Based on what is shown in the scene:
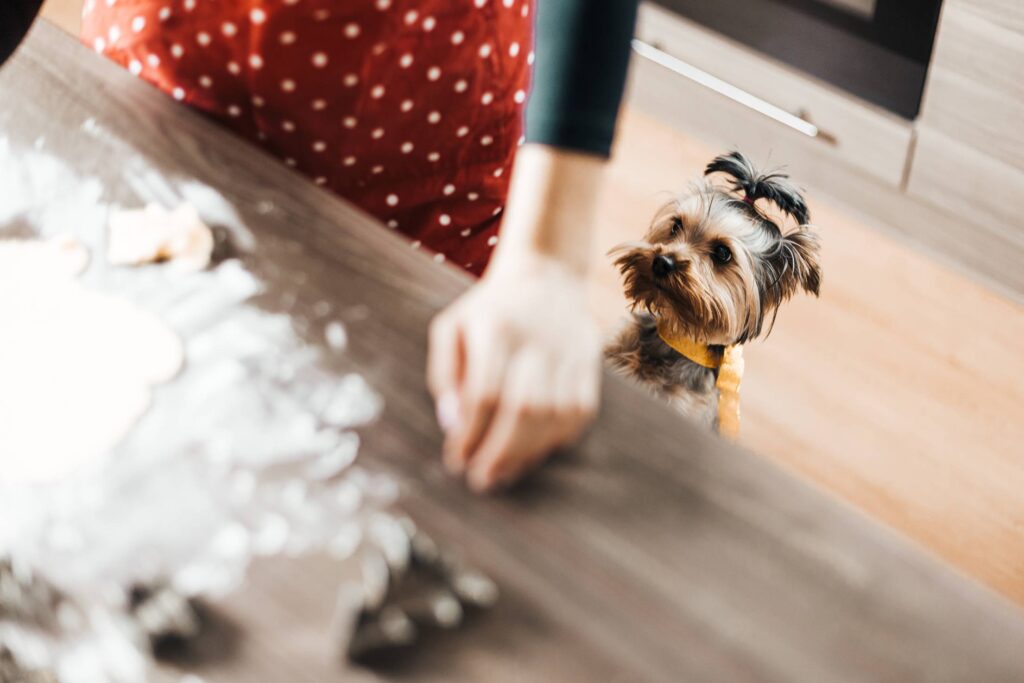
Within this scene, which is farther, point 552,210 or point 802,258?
point 802,258

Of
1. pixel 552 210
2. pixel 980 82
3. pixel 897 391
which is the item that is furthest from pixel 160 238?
pixel 980 82

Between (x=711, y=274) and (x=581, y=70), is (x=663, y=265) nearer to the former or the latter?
(x=711, y=274)

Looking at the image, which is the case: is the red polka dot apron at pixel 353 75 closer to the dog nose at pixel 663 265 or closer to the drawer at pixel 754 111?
the dog nose at pixel 663 265

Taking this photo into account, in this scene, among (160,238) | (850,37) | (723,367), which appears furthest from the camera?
(850,37)

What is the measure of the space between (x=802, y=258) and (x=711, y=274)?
13 centimetres

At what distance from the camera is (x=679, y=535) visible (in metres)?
0.53

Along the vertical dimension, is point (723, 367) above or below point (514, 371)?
below

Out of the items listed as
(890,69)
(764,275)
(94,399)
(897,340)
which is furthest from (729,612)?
(890,69)

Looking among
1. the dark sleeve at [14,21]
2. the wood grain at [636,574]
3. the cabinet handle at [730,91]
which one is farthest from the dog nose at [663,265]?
the dark sleeve at [14,21]

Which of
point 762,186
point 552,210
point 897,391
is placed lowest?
point 897,391

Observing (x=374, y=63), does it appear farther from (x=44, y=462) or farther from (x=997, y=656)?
(x=997, y=656)

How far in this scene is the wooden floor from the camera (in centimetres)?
149

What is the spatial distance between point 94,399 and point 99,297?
80 millimetres

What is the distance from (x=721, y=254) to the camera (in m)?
1.30
